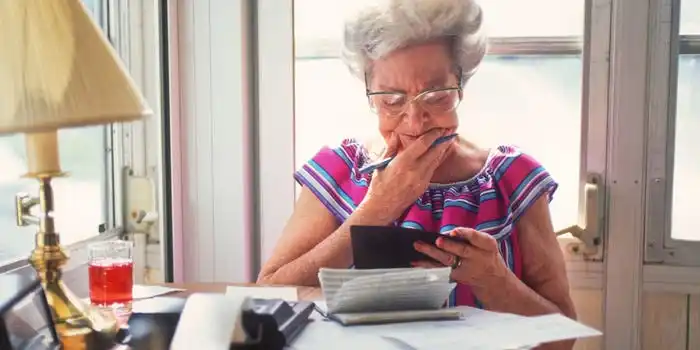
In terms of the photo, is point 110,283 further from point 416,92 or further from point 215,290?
point 416,92

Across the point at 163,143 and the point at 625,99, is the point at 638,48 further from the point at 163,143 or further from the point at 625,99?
the point at 163,143

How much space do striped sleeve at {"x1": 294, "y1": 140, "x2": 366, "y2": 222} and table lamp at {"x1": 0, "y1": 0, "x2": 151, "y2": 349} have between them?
0.64 meters

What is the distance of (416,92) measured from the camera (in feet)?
4.55

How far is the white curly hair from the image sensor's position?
1.39 meters

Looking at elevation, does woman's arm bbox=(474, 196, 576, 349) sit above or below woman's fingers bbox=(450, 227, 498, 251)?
below

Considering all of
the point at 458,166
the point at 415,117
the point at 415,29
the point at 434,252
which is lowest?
the point at 434,252

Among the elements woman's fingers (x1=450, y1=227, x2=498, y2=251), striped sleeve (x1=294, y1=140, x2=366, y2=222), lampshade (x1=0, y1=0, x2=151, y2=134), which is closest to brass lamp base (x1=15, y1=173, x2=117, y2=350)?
lampshade (x1=0, y1=0, x2=151, y2=134)

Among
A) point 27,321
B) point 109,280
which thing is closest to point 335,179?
point 109,280

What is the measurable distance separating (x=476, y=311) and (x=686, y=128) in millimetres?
952

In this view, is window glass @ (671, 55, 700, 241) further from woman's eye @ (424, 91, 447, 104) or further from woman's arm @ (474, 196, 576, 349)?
woman's eye @ (424, 91, 447, 104)

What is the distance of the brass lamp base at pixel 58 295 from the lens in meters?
0.87

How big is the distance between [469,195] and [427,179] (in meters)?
0.10

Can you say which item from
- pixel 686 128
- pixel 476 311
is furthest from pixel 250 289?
pixel 686 128

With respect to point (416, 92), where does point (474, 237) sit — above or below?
below
